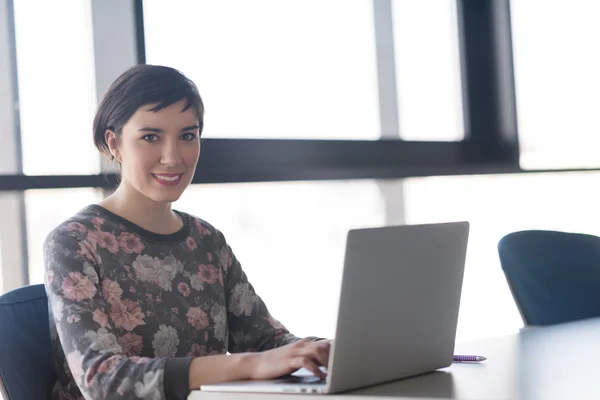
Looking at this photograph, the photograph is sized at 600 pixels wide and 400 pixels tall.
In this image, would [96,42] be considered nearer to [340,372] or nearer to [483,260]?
[340,372]

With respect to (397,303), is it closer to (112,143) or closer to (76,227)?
(76,227)

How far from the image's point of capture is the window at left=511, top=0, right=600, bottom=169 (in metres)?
3.91

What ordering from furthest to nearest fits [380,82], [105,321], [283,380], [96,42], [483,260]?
[483,260] < [380,82] < [96,42] < [105,321] < [283,380]

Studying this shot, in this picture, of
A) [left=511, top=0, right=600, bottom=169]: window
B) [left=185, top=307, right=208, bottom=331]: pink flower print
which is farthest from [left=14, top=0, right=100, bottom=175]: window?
[left=511, top=0, right=600, bottom=169]: window

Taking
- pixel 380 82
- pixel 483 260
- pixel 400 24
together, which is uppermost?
pixel 400 24

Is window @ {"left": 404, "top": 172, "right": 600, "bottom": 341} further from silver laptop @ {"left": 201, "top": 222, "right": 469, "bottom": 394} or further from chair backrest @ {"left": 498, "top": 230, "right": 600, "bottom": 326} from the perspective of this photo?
silver laptop @ {"left": 201, "top": 222, "right": 469, "bottom": 394}

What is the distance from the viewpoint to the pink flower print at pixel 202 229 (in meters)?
2.01

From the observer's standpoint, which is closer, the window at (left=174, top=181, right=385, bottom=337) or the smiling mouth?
the smiling mouth

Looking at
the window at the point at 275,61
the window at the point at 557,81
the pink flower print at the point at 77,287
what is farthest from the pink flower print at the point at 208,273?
the window at the point at 557,81

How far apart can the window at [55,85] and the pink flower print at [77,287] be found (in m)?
0.82

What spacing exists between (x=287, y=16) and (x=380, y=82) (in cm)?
51

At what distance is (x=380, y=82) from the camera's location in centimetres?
348

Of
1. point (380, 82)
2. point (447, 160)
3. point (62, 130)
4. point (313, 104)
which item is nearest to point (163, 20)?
point (62, 130)

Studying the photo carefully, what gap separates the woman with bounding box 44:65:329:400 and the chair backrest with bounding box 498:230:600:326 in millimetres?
689
